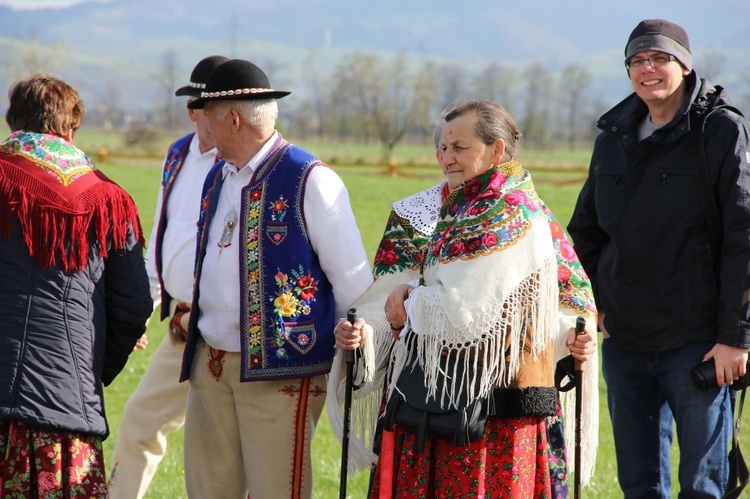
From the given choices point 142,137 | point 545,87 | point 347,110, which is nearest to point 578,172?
point 142,137

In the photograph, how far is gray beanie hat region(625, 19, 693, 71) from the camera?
3523mm

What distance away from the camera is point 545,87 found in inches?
5492

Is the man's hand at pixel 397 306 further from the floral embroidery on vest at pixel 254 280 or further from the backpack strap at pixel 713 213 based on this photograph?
the backpack strap at pixel 713 213

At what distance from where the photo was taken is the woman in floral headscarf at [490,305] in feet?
10.1

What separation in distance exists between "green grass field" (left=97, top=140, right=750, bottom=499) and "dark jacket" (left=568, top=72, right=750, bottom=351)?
0.47 m

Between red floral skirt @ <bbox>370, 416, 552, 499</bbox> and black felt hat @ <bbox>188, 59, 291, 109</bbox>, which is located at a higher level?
black felt hat @ <bbox>188, 59, 291, 109</bbox>

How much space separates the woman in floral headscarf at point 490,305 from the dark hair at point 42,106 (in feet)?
4.39

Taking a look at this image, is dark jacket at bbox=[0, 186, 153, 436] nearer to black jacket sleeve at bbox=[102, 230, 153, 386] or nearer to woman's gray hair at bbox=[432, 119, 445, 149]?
black jacket sleeve at bbox=[102, 230, 153, 386]

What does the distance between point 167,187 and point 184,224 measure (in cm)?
31

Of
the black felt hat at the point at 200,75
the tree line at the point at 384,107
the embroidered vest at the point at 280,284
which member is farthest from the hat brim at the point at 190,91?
the tree line at the point at 384,107

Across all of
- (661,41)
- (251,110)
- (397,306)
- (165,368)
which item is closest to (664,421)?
(397,306)

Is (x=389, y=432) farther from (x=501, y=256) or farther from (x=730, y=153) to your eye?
(x=730, y=153)

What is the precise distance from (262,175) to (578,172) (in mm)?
32034

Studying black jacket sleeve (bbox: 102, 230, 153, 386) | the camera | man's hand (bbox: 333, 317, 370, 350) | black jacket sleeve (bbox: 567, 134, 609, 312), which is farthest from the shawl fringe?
the camera
